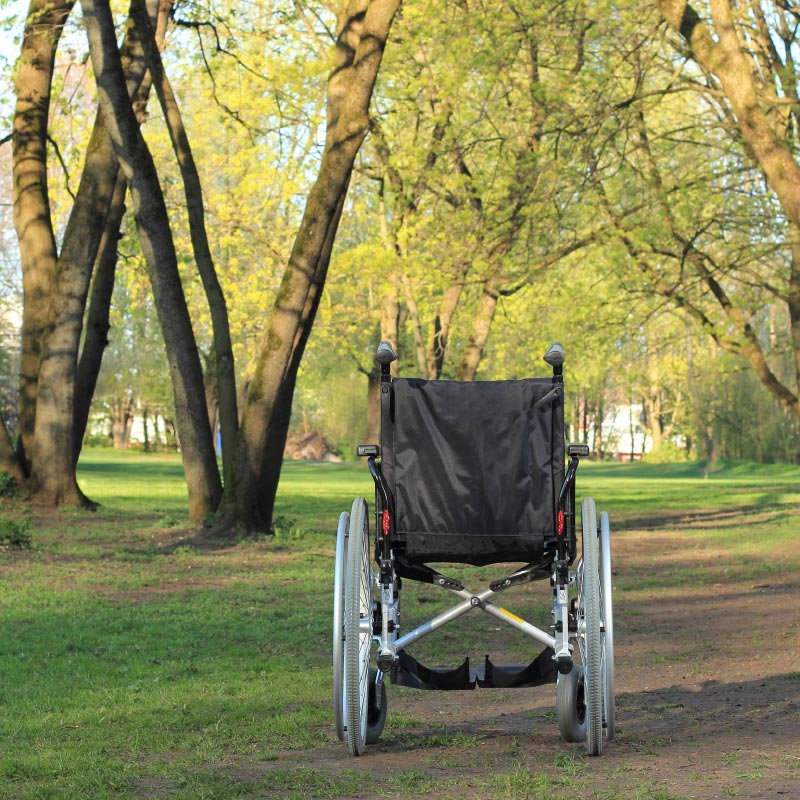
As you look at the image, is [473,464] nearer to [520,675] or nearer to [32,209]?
[520,675]

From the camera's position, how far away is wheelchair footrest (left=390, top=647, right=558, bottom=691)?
5.68m

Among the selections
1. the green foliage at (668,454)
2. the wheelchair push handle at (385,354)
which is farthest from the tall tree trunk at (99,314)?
the green foliage at (668,454)

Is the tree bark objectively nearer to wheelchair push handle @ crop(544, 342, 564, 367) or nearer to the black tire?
wheelchair push handle @ crop(544, 342, 564, 367)

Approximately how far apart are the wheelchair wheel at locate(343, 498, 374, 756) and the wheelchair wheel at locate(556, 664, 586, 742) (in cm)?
83

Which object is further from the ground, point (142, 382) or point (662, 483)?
point (142, 382)

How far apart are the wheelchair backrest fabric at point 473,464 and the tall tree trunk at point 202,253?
11.3 m

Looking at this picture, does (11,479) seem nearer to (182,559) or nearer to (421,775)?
(182,559)

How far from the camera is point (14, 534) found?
46.2 feet

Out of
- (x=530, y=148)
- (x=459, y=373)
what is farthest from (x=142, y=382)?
(x=530, y=148)

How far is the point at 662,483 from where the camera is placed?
4206cm

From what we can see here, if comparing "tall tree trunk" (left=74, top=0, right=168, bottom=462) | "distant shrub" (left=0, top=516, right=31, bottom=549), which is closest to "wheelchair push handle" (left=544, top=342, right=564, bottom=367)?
"distant shrub" (left=0, top=516, right=31, bottom=549)

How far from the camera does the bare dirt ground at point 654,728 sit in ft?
15.7

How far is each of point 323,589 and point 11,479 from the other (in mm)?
8138

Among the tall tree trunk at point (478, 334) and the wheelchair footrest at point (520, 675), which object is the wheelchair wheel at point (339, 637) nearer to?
the wheelchair footrest at point (520, 675)
